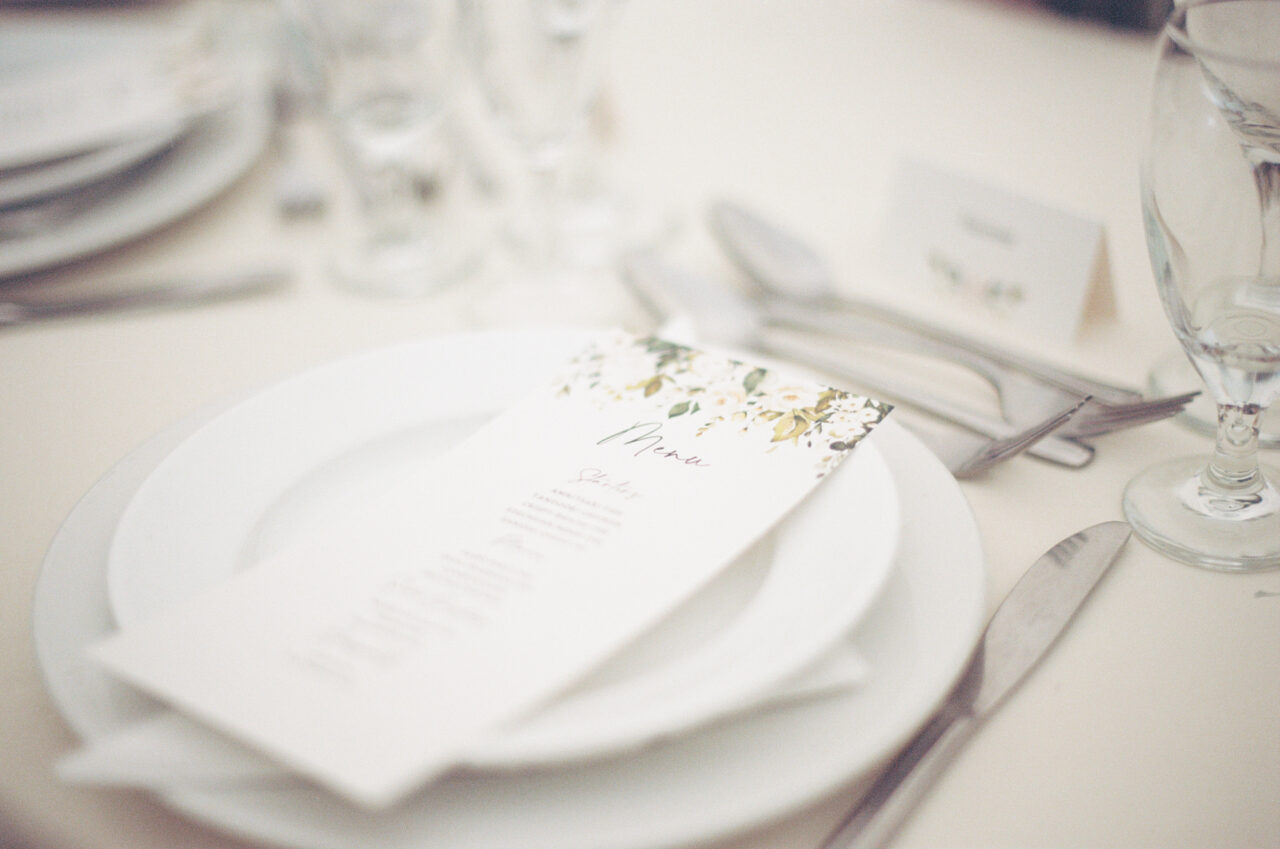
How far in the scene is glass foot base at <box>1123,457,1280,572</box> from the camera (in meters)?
0.41

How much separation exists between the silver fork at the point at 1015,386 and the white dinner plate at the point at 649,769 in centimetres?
16

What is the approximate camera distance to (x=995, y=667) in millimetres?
356

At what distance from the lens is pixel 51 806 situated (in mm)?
314

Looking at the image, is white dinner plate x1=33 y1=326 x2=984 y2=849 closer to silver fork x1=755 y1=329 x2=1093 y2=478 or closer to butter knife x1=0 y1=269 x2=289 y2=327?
silver fork x1=755 y1=329 x2=1093 y2=478

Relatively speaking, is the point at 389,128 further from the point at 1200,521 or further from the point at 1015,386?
the point at 1200,521

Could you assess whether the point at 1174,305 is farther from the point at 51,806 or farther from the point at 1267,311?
the point at 51,806

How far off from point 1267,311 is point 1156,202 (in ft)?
0.21

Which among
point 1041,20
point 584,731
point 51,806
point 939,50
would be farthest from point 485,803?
point 1041,20

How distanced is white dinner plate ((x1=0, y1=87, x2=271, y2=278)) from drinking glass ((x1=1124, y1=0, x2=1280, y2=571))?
65 cm

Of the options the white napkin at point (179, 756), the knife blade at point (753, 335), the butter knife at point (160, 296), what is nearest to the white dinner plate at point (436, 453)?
the white napkin at point (179, 756)

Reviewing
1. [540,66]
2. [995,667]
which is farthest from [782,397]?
[540,66]

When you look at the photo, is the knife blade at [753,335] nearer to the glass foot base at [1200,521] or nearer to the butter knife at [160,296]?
the glass foot base at [1200,521]

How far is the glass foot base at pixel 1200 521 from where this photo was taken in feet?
1.34

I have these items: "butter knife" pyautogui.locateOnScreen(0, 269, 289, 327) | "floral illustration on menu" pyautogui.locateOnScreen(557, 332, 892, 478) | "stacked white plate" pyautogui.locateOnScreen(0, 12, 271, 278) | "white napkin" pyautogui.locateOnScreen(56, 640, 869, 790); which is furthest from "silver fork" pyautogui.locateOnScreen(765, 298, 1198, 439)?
"stacked white plate" pyautogui.locateOnScreen(0, 12, 271, 278)
